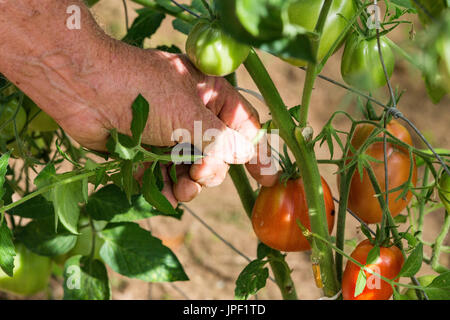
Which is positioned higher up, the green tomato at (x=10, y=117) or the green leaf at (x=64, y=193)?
the green tomato at (x=10, y=117)

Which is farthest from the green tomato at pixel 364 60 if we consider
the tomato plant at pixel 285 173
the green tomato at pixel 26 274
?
the green tomato at pixel 26 274

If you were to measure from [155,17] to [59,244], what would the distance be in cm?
42

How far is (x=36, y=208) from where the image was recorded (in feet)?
2.56

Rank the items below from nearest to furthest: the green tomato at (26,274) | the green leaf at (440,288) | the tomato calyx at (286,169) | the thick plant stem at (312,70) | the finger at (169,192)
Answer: the thick plant stem at (312,70) < the green leaf at (440,288) < the tomato calyx at (286,169) < the finger at (169,192) < the green tomato at (26,274)

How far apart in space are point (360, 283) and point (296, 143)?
179 mm

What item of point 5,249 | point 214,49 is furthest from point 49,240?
point 214,49

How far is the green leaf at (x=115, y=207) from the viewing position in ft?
2.64

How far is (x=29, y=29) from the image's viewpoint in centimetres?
64

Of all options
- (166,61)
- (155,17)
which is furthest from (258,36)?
(155,17)

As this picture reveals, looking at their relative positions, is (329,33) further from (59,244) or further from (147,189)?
(59,244)

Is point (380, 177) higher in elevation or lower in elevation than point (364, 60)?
lower

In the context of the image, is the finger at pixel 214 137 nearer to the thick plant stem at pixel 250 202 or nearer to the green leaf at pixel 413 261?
the thick plant stem at pixel 250 202

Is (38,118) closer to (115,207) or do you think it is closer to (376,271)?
(115,207)

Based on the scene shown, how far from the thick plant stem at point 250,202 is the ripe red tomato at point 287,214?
8 cm
